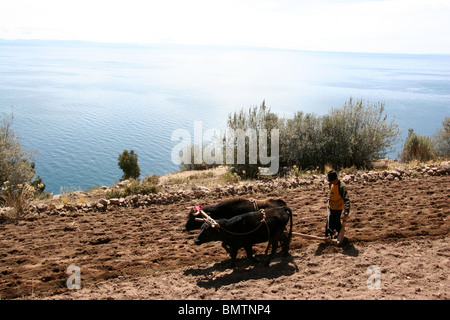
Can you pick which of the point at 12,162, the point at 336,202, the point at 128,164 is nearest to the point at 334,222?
the point at 336,202

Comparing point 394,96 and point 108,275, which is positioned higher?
point 394,96

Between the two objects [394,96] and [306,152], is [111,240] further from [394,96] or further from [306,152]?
[394,96]

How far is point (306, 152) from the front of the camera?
18.2 m

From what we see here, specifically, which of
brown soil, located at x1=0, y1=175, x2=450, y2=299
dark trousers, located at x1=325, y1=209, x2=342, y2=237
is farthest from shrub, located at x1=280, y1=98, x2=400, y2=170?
dark trousers, located at x1=325, y1=209, x2=342, y2=237

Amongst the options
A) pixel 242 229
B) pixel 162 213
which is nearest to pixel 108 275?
pixel 242 229

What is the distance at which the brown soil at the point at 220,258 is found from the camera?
19.6ft

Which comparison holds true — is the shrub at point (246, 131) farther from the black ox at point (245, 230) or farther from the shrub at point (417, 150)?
the black ox at point (245, 230)

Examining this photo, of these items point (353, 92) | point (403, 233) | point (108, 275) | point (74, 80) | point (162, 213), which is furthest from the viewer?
point (74, 80)

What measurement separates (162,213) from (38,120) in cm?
5750

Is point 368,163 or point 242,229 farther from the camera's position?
point 368,163

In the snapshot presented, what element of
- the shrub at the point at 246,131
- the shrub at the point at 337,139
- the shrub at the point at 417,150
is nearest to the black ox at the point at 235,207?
the shrub at the point at 246,131

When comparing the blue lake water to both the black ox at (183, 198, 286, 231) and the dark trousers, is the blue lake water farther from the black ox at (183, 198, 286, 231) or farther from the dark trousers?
the dark trousers

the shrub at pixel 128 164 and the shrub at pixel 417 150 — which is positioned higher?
the shrub at pixel 417 150

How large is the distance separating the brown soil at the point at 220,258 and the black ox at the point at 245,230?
0.48 m
